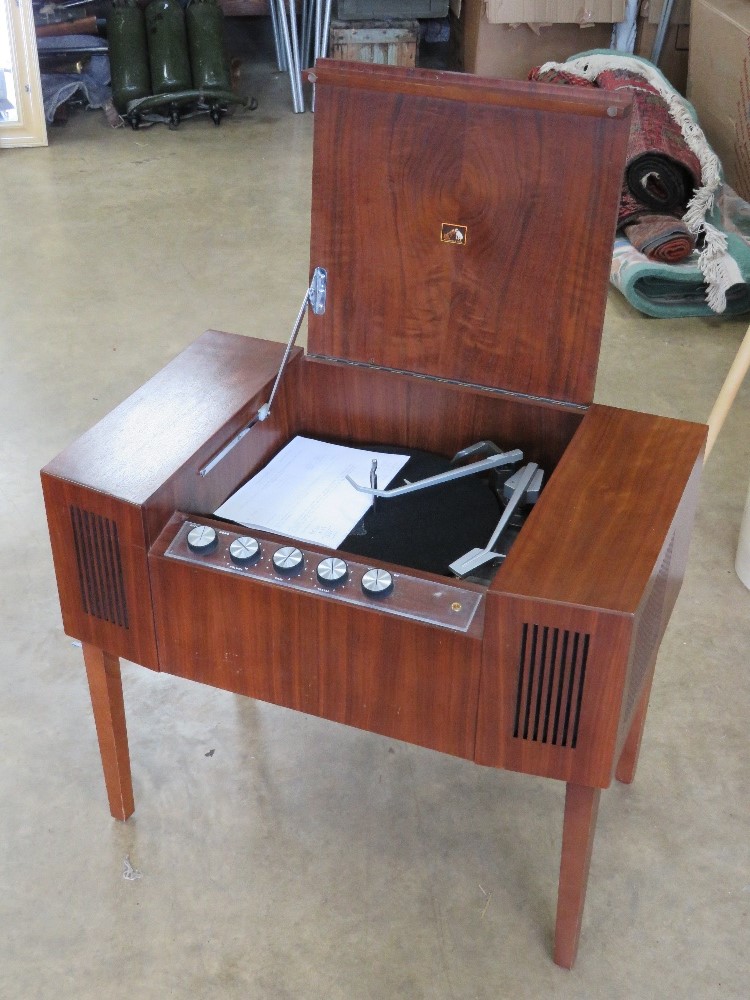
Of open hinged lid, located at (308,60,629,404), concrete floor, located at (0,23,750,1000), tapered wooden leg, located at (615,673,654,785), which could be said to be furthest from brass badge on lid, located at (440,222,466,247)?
concrete floor, located at (0,23,750,1000)

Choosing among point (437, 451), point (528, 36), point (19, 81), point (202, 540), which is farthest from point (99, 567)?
point (528, 36)

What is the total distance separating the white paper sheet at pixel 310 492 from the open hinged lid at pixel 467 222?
15 centimetres

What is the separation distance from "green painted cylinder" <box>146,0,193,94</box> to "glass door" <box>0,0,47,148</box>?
511 millimetres

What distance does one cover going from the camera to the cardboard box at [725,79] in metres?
3.75

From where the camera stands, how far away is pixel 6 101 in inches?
176

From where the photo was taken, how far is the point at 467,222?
150 cm

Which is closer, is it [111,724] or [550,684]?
[550,684]

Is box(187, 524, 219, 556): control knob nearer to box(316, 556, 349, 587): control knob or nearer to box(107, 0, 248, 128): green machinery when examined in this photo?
box(316, 556, 349, 587): control knob

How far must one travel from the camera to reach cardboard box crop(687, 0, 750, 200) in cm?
375

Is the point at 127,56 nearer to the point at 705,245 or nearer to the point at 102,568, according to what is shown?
the point at 705,245

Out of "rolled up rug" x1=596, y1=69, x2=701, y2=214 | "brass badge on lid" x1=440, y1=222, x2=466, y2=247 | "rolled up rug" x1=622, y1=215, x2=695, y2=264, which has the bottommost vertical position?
"rolled up rug" x1=622, y1=215, x2=695, y2=264

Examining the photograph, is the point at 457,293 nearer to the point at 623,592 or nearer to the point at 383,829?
the point at 623,592

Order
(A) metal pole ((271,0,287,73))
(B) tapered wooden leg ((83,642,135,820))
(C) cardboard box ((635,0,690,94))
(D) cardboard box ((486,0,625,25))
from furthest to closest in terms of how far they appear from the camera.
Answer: (A) metal pole ((271,0,287,73)), (C) cardboard box ((635,0,690,94)), (D) cardboard box ((486,0,625,25)), (B) tapered wooden leg ((83,642,135,820))

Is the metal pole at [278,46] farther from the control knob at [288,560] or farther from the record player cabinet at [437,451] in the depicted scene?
the control knob at [288,560]
